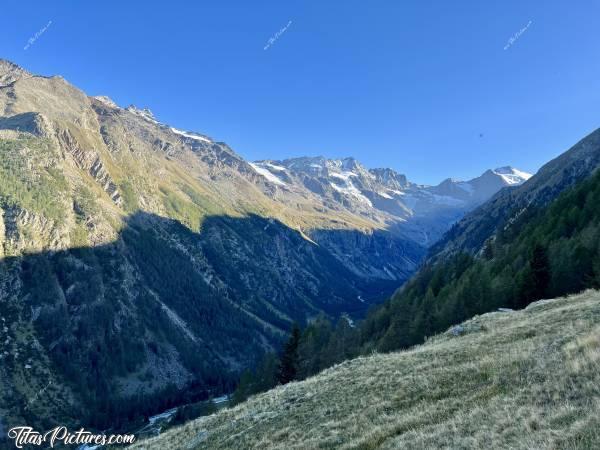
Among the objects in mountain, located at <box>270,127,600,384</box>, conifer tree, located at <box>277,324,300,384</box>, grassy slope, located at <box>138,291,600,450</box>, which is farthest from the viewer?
conifer tree, located at <box>277,324,300,384</box>

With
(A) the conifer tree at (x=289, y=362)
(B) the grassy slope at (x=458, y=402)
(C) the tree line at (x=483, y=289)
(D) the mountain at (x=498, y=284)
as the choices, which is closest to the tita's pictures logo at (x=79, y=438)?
(B) the grassy slope at (x=458, y=402)

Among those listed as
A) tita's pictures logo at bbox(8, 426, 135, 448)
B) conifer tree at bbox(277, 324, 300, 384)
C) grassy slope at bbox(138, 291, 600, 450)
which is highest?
grassy slope at bbox(138, 291, 600, 450)

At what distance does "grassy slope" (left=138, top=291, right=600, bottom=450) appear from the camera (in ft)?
43.7

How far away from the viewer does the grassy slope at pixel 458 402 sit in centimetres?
1331

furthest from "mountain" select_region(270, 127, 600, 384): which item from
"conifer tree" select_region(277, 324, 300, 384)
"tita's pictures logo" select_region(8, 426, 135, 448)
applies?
"tita's pictures logo" select_region(8, 426, 135, 448)

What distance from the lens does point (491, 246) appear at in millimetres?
131750

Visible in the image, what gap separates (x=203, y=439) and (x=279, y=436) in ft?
30.5

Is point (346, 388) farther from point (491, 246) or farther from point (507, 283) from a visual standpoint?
point (491, 246)

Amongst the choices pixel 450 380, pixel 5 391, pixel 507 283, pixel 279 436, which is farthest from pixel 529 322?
pixel 5 391

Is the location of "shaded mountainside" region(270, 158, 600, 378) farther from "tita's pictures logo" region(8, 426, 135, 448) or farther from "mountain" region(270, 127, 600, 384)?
"tita's pictures logo" region(8, 426, 135, 448)

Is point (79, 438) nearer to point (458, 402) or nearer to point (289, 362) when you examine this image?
point (289, 362)

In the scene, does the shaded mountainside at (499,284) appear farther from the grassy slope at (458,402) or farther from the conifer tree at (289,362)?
the grassy slope at (458,402)

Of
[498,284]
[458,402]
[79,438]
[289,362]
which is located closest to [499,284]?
[498,284]

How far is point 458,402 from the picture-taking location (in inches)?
691
